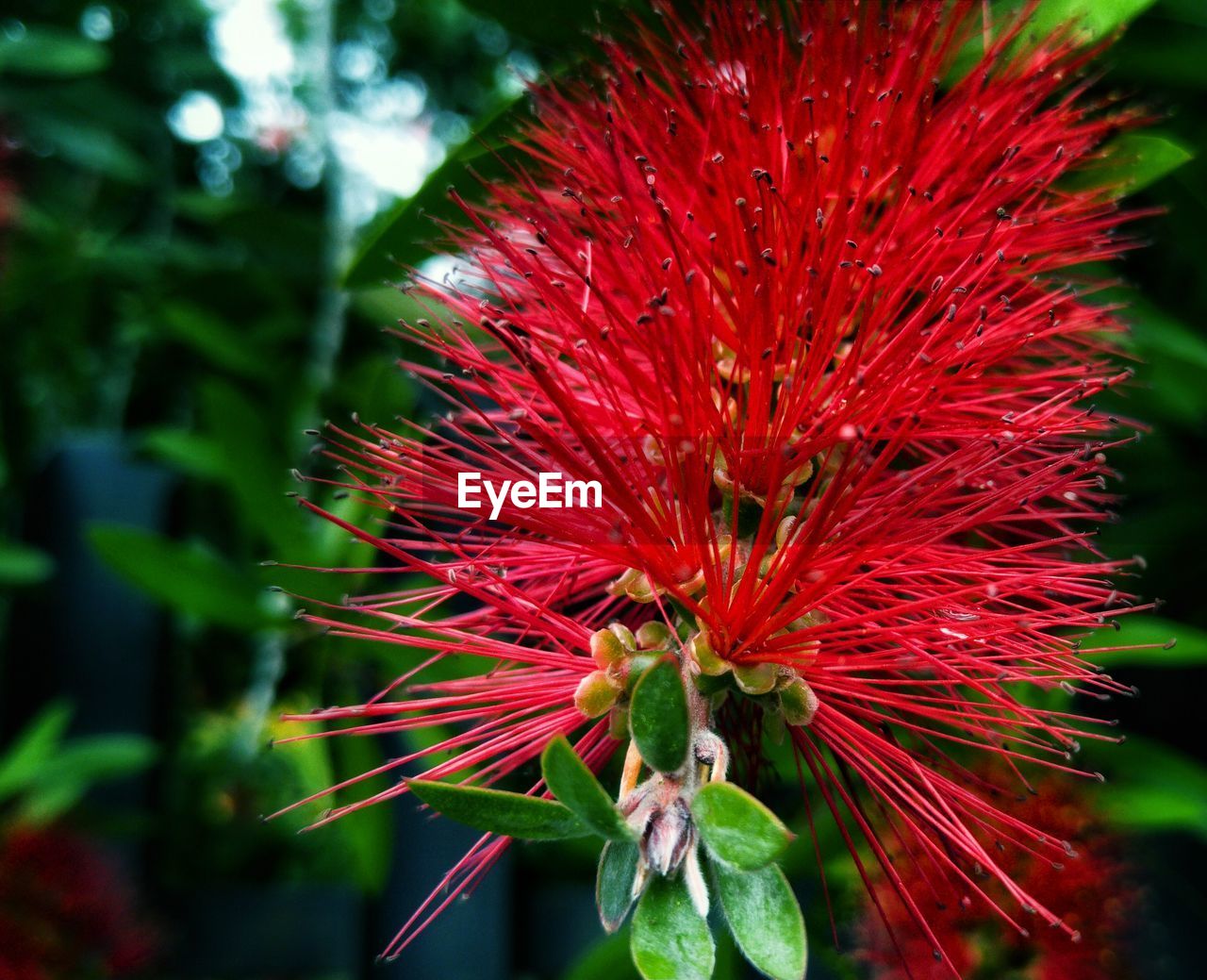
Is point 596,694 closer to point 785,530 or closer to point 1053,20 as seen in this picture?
point 785,530

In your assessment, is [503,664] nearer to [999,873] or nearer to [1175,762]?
[999,873]

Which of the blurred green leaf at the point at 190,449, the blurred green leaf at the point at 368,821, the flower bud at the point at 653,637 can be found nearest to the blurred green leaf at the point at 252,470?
the blurred green leaf at the point at 368,821

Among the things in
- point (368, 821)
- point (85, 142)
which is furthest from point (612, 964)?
point (85, 142)

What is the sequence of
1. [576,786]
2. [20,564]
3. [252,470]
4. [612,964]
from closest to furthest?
[576,786], [612,964], [252,470], [20,564]

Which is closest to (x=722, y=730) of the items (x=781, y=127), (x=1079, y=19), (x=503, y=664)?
(x=503, y=664)

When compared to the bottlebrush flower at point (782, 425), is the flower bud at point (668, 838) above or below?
below

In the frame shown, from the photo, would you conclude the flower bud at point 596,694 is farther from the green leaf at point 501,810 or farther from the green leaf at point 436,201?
the green leaf at point 436,201

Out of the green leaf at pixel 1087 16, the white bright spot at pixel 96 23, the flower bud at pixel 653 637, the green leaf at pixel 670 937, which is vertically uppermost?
the white bright spot at pixel 96 23
